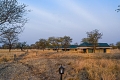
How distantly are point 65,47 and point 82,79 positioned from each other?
96668 millimetres

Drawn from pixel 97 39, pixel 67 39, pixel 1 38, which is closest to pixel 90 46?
pixel 97 39

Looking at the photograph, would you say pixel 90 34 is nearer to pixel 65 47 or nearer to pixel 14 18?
pixel 65 47

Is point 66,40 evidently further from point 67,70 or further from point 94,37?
point 67,70

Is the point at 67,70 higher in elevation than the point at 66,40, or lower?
lower

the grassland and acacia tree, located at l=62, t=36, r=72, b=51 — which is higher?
acacia tree, located at l=62, t=36, r=72, b=51

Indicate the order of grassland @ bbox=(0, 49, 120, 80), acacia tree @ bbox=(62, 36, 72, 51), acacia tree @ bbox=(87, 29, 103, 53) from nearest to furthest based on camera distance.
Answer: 1. grassland @ bbox=(0, 49, 120, 80)
2. acacia tree @ bbox=(87, 29, 103, 53)
3. acacia tree @ bbox=(62, 36, 72, 51)

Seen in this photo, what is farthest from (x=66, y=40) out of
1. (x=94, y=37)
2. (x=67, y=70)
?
(x=67, y=70)

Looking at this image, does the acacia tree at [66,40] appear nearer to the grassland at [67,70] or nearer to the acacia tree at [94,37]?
the acacia tree at [94,37]

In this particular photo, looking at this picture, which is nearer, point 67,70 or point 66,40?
point 67,70

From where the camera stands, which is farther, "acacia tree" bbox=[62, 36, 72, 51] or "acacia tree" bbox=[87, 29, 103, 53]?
"acacia tree" bbox=[62, 36, 72, 51]

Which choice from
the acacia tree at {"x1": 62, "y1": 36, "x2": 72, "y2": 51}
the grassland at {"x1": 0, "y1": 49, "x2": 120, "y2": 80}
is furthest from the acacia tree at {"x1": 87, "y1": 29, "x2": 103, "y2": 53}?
the grassland at {"x1": 0, "y1": 49, "x2": 120, "y2": 80}

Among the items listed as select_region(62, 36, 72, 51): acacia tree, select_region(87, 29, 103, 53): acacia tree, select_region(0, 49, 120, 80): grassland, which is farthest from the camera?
select_region(62, 36, 72, 51): acacia tree

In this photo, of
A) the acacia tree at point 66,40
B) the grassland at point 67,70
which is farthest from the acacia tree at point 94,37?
the grassland at point 67,70

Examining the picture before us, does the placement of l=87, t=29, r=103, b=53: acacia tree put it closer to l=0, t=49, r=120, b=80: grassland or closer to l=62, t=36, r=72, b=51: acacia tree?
l=62, t=36, r=72, b=51: acacia tree
